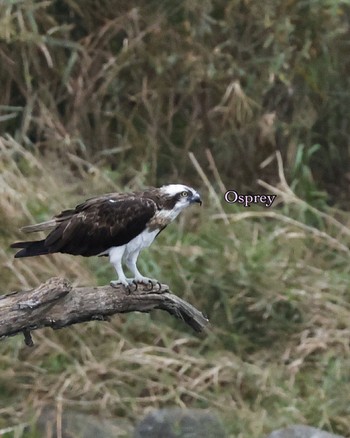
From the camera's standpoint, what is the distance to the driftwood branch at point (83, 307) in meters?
1.60

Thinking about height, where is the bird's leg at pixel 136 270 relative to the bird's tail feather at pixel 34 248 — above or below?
below

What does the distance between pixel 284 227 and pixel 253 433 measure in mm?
956

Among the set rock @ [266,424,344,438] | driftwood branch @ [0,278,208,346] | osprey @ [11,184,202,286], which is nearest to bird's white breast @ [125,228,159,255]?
osprey @ [11,184,202,286]

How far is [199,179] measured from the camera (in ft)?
13.4

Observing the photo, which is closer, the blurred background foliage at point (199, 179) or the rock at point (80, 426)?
the rock at point (80, 426)

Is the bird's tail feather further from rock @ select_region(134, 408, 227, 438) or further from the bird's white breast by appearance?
rock @ select_region(134, 408, 227, 438)

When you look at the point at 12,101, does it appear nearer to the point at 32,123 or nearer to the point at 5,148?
the point at 32,123

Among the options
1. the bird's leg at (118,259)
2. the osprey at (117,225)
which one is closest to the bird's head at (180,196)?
the osprey at (117,225)

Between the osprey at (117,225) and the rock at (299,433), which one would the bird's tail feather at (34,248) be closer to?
the osprey at (117,225)

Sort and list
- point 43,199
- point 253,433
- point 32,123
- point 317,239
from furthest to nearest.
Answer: point 32,123, point 317,239, point 43,199, point 253,433

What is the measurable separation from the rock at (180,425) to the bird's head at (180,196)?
1800 mm

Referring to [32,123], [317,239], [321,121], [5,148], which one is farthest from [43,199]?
[321,121]

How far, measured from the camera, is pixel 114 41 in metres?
4.27

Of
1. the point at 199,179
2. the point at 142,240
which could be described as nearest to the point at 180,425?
the point at 199,179
